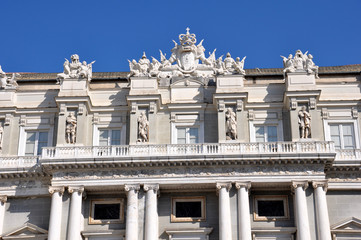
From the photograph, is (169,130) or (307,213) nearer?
(307,213)

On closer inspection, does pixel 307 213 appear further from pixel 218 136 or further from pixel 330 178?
pixel 218 136

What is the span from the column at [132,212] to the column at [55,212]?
12.3ft

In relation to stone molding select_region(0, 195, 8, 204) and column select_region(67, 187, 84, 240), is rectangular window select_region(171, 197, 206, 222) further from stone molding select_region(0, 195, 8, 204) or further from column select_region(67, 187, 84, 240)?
stone molding select_region(0, 195, 8, 204)

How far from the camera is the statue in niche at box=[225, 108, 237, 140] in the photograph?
4225 cm

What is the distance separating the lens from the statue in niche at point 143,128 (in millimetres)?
42344

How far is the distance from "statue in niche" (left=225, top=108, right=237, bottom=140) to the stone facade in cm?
7

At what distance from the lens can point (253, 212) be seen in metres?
40.5

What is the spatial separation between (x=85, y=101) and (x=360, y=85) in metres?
17.0

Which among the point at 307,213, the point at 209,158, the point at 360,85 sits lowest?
the point at 307,213

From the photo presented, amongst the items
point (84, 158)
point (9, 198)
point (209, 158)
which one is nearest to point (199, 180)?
point (209, 158)

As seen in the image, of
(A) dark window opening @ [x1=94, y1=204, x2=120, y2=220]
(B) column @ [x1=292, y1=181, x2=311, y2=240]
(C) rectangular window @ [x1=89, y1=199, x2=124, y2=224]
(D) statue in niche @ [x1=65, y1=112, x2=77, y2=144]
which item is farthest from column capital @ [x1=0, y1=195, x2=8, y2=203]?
(B) column @ [x1=292, y1=181, x2=311, y2=240]

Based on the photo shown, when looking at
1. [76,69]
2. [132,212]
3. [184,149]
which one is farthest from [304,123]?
[76,69]

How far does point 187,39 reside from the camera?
46094mm

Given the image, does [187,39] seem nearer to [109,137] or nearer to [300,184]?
[109,137]
